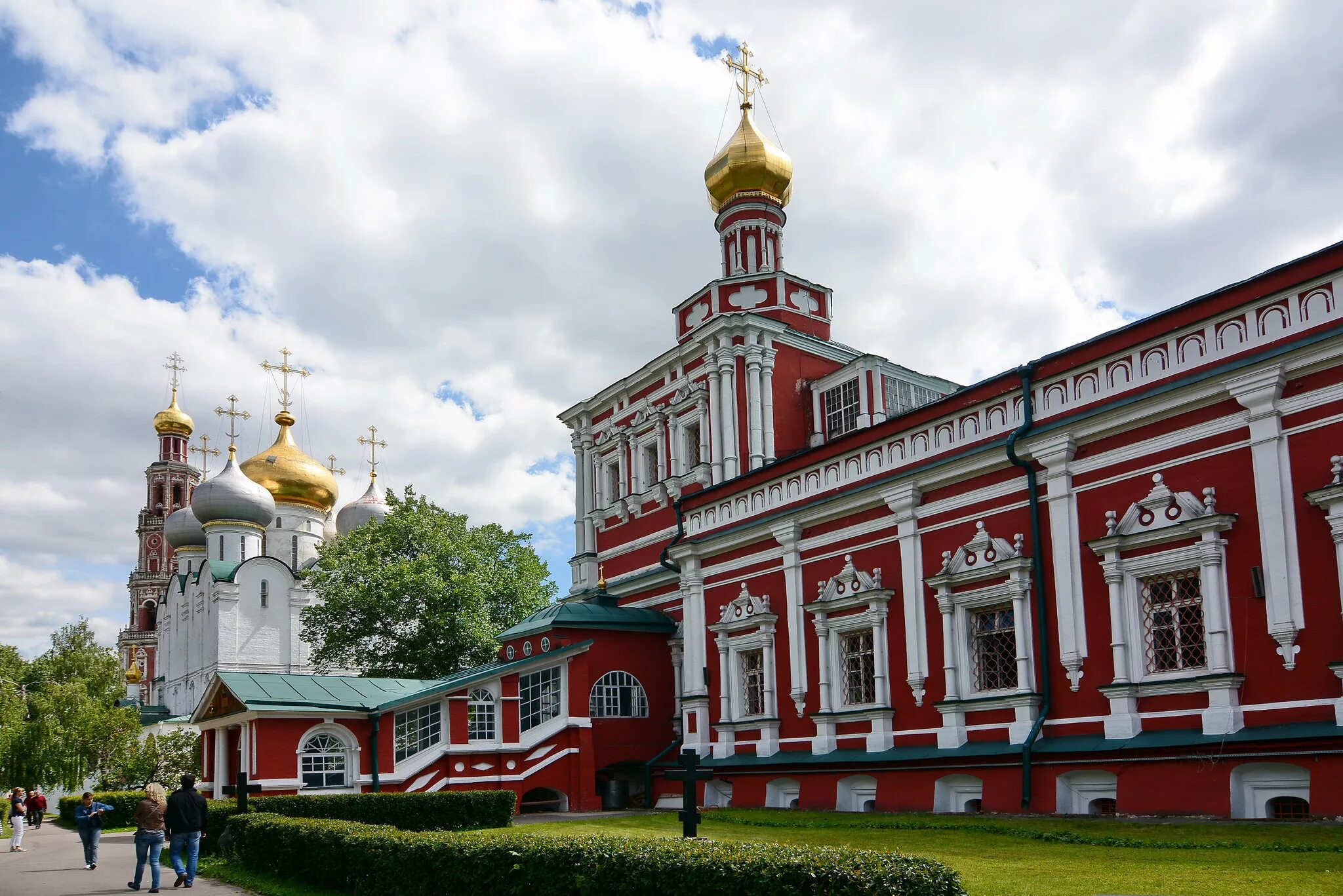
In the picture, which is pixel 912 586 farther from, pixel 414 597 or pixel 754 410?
pixel 414 597

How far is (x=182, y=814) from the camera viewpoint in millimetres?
13461

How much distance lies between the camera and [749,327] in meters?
26.0

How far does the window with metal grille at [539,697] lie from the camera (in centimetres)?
2345

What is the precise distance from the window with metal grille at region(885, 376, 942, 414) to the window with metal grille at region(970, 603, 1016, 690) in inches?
385

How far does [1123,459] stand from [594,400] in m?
17.9

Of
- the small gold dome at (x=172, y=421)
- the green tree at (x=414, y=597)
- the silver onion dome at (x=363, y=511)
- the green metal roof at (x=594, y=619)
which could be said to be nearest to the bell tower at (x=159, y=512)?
the small gold dome at (x=172, y=421)

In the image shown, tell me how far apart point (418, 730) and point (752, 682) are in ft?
21.5

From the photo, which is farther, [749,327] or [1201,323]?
[749,327]

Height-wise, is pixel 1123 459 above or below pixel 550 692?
above

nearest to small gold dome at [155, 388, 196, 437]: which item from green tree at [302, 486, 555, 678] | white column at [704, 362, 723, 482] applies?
green tree at [302, 486, 555, 678]

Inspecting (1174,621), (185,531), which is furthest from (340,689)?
(185,531)

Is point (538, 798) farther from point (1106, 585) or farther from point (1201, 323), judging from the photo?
point (1201, 323)

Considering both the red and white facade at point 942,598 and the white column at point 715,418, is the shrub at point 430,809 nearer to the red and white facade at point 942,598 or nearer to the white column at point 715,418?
the red and white facade at point 942,598

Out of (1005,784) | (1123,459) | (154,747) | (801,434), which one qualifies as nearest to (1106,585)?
(1123,459)
